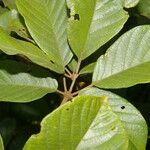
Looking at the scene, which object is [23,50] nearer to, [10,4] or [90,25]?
[90,25]

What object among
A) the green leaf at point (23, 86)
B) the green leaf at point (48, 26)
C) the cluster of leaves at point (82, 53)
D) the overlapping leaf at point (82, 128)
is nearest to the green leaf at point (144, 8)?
the cluster of leaves at point (82, 53)

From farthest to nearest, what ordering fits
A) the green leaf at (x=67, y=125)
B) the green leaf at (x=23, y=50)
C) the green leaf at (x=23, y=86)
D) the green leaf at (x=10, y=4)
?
the green leaf at (x=10, y=4)
the green leaf at (x=23, y=86)
the green leaf at (x=23, y=50)
the green leaf at (x=67, y=125)

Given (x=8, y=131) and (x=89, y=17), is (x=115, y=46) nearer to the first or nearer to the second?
(x=89, y=17)

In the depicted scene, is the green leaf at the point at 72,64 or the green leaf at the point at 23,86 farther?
the green leaf at the point at 72,64

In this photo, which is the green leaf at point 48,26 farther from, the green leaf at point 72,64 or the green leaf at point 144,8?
the green leaf at point 144,8

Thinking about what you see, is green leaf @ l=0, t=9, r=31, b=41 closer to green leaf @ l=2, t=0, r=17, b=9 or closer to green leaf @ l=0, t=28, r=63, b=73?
green leaf @ l=2, t=0, r=17, b=9
